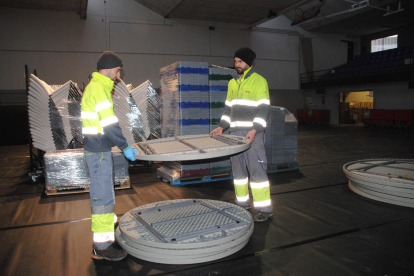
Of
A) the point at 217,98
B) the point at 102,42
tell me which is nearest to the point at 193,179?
the point at 217,98

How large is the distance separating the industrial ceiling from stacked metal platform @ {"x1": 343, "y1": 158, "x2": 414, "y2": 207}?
12.9 metres

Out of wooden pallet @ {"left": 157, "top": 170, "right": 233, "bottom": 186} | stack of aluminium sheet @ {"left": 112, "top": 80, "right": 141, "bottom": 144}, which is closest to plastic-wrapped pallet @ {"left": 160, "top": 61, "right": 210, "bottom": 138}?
wooden pallet @ {"left": 157, "top": 170, "right": 233, "bottom": 186}

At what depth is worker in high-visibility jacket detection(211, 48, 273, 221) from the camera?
3.46 m

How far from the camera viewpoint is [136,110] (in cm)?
691

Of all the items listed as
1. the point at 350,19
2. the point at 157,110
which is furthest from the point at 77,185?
the point at 350,19

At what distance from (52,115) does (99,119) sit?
14.4 ft

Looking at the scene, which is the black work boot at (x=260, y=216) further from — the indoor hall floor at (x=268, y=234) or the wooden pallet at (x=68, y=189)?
the wooden pallet at (x=68, y=189)

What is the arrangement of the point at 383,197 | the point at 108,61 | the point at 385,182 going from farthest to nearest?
the point at 383,197 → the point at 385,182 → the point at 108,61

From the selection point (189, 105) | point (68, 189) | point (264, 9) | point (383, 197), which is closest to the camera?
point (383, 197)

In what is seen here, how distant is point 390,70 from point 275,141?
16.1 meters

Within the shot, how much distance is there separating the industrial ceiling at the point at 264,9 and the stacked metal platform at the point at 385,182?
12.9m

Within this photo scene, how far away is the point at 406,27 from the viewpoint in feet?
69.5

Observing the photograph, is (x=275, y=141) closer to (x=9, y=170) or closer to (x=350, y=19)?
(x=9, y=170)

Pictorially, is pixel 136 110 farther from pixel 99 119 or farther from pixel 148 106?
pixel 99 119
